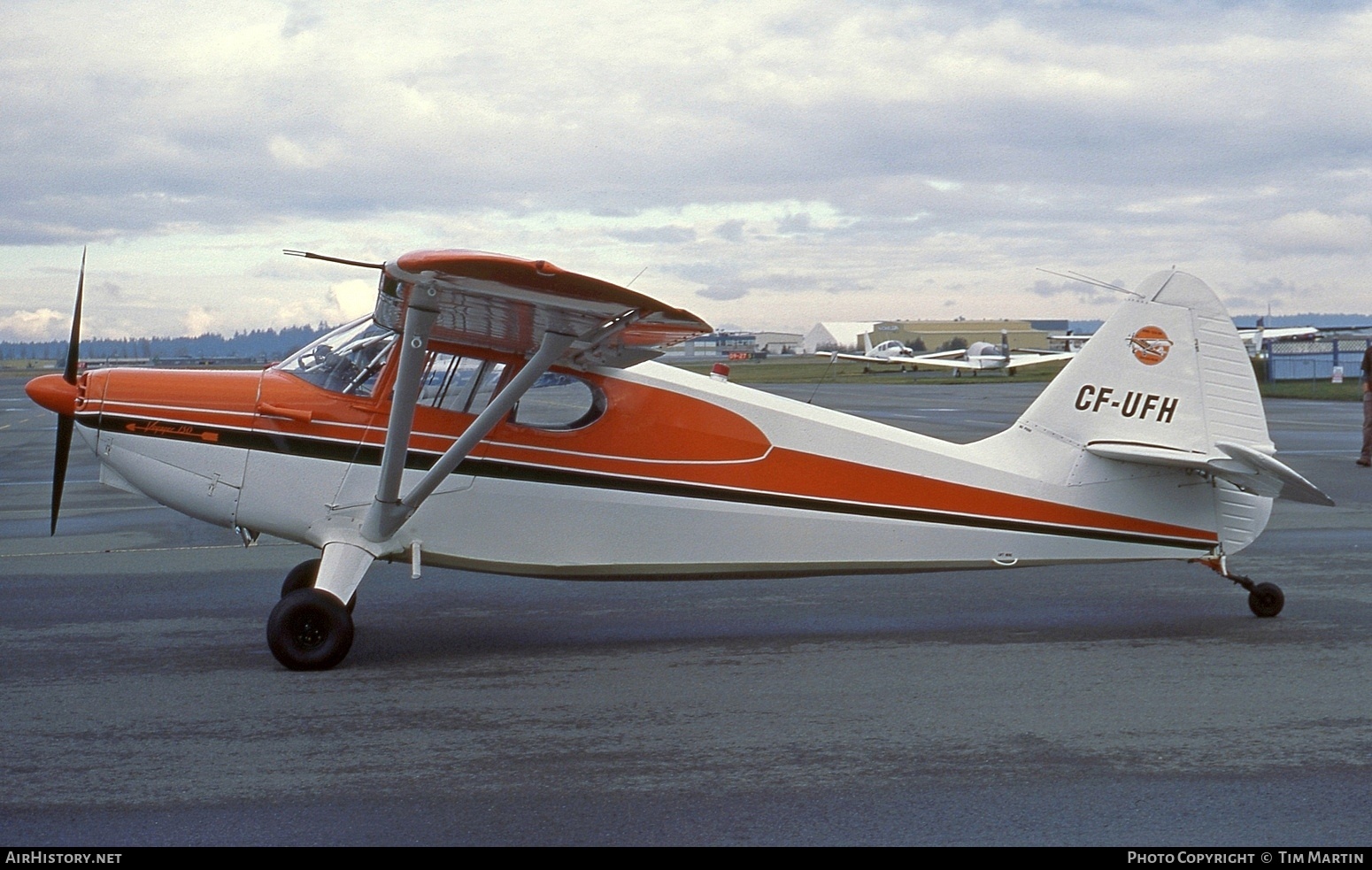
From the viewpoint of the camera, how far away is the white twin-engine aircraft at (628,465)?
7230 mm

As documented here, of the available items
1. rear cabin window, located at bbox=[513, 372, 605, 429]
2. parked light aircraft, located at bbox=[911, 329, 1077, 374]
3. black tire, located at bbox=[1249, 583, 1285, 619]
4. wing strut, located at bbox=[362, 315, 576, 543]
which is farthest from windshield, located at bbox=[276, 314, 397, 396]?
parked light aircraft, located at bbox=[911, 329, 1077, 374]

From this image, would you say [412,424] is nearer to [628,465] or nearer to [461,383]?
[461,383]

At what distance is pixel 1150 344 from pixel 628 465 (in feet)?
11.3

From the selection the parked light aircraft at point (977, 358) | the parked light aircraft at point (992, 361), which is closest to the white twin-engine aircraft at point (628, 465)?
the parked light aircraft at point (977, 358)

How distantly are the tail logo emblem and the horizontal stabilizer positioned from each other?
570 millimetres

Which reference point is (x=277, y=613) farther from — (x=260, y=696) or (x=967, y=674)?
(x=967, y=674)

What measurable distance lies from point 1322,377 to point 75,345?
56.3 m

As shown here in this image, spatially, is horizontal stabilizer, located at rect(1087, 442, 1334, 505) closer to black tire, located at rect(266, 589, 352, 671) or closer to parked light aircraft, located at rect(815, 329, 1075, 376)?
black tire, located at rect(266, 589, 352, 671)

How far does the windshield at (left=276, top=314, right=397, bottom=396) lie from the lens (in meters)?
7.36

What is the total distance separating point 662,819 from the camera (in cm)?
445

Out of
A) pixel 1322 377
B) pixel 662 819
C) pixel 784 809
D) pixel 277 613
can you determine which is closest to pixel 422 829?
pixel 662 819

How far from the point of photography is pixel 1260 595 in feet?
26.0

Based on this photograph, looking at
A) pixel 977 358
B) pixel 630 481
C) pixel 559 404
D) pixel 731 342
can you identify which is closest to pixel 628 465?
pixel 630 481

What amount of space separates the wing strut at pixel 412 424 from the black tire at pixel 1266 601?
4661 millimetres
